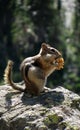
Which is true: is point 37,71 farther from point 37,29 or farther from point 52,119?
point 37,29

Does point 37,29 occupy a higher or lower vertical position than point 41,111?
lower

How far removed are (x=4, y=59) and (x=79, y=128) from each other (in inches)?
829

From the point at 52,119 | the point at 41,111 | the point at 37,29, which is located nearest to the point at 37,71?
the point at 41,111

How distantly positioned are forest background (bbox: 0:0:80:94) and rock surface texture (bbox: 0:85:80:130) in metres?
20.5

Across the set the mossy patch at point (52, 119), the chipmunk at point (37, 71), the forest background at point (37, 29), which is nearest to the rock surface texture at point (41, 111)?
the mossy patch at point (52, 119)

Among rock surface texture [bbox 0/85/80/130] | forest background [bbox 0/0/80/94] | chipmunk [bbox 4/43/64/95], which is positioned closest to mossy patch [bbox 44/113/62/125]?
rock surface texture [bbox 0/85/80/130]

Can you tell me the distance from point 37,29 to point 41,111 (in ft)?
75.2

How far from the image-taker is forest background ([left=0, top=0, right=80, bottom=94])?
29.6m

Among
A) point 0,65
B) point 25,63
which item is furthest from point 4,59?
point 25,63

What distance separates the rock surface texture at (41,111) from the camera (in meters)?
7.41

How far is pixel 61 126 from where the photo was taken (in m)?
7.37

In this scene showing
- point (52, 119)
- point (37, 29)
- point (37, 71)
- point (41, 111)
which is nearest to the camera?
point (52, 119)

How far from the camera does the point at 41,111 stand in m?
7.64

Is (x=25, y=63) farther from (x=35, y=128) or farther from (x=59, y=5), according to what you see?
(x=59, y=5)
